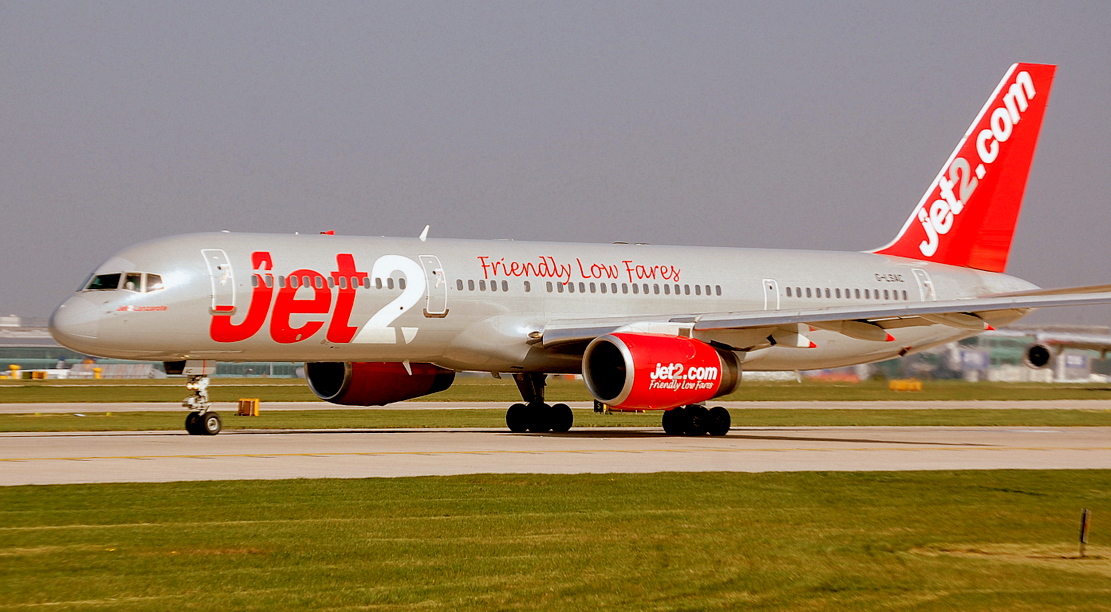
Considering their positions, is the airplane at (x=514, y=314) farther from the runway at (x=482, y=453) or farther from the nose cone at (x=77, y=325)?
the runway at (x=482, y=453)

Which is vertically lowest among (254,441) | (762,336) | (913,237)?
(254,441)

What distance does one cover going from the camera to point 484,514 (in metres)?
14.5

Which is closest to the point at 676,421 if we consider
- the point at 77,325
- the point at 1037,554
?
the point at 77,325

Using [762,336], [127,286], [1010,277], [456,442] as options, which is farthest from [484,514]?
[1010,277]

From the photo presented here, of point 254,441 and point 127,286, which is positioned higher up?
point 127,286

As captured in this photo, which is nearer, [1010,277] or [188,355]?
[188,355]

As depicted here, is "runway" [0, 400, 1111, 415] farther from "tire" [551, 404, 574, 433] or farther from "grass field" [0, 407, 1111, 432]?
"tire" [551, 404, 574, 433]

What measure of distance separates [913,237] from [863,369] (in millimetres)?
12625

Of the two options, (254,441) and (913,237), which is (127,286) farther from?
(913,237)

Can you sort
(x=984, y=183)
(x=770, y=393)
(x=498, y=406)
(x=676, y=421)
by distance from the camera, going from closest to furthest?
(x=676, y=421), (x=984, y=183), (x=498, y=406), (x=770, y=393)

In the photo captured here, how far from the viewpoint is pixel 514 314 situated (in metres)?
30.6

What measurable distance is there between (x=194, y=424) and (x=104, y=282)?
326 cm

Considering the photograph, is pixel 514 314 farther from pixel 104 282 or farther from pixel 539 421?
pixel 104 282

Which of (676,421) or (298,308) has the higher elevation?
(298,308)
